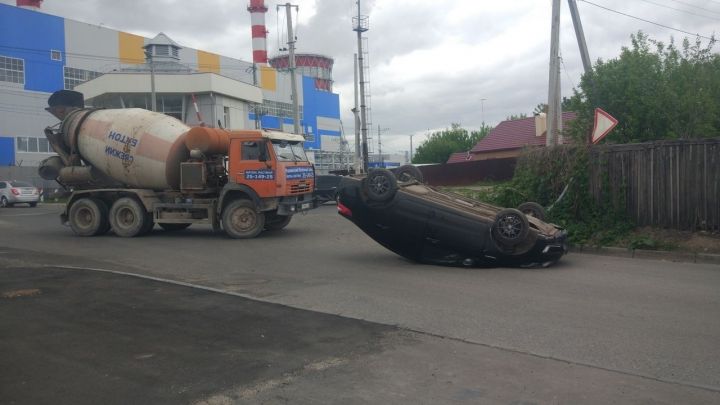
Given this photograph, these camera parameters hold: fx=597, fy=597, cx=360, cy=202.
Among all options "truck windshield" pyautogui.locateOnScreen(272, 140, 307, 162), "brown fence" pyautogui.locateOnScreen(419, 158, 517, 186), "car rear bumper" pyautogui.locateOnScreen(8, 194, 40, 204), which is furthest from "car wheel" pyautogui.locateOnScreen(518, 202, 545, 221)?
"car rear bumper" pyautogui.locateOnScreen(8, 194, 40, 204)

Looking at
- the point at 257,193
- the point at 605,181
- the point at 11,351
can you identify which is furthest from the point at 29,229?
the point at 605,181

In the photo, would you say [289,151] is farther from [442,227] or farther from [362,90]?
[362,90]

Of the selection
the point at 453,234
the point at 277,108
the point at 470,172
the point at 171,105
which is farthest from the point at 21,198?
the point at 277,108

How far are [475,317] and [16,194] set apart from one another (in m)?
31.8

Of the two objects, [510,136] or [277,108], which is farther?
[277,108]

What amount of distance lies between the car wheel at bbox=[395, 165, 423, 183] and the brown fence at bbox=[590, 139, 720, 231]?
4.23m

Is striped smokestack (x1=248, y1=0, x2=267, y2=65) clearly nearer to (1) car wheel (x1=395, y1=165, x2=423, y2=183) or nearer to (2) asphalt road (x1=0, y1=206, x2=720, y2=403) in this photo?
(2) asphalt road (x1=0, y1=206, x2=720, y2=403)

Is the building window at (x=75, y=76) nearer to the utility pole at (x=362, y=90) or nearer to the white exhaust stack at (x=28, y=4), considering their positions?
the white exhaust stack at (x=28, y=4)

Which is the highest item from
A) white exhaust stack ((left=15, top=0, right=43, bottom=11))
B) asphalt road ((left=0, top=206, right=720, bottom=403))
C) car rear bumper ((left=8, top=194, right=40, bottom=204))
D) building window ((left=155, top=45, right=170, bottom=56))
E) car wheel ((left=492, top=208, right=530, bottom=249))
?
white exhaust stack ((left=15, top=0, right=43, bottom=11))

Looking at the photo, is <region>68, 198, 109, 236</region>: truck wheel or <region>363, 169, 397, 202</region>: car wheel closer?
<region>363, 169, 397, 202</region>: car wheel

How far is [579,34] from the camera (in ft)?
62.3

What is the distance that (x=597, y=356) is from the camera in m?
5.61

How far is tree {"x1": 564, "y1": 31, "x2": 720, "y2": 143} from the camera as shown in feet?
51.5

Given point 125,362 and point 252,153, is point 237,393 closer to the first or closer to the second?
point 125,362
